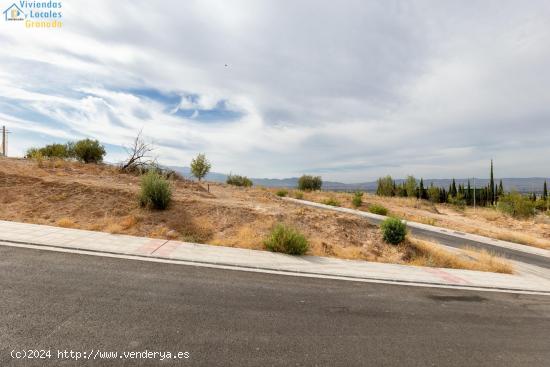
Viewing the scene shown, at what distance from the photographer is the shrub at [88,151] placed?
25.7 meters

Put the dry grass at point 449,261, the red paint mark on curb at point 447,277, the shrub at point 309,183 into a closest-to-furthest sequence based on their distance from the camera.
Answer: the red paint mark on curb at point 447,277 → the dry grass at point 449,261 → the shrub at point 309,183

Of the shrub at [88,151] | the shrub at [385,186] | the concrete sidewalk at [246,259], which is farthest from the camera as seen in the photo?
the shrub at [385,186]

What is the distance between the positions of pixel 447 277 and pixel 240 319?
24.4 feet

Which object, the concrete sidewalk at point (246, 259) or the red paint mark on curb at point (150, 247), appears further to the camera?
the red paint mark on curb at point (150, 247)

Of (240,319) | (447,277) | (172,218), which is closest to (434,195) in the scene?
(447,277)

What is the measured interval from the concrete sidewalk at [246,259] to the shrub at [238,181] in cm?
3711

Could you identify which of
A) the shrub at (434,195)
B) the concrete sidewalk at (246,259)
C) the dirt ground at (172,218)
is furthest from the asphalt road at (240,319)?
the shrub at (434,195)

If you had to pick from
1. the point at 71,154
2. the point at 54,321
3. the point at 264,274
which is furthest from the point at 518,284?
the point at 71,154

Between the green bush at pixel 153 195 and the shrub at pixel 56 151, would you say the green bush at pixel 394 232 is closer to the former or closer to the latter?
the green bush at pixel 153 195

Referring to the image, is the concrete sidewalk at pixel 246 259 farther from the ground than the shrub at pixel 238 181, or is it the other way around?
the shrub at pixel 238 181

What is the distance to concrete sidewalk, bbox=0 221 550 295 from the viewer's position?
7.34 metres

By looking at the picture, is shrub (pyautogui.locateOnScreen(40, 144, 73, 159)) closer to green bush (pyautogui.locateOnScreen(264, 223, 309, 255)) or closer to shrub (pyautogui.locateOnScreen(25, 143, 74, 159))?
shrub (pyautogui.locateOnScreen(25, 143, 74, 159))

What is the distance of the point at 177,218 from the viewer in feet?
36.3

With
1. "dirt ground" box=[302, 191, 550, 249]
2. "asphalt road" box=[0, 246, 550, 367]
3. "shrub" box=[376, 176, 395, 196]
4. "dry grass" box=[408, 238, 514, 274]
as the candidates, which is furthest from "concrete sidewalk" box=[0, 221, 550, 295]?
"shrub" box=[376, 176, 395, 196]
